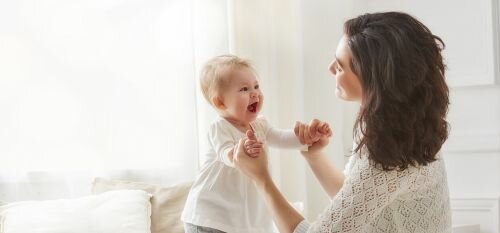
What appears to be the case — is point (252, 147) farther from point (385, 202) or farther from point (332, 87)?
point (332, 87)

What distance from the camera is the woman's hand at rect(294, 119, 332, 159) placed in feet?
6.19

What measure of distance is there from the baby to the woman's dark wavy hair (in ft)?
0.94

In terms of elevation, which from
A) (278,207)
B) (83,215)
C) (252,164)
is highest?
(252,164)

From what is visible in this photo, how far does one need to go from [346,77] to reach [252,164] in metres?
0.29

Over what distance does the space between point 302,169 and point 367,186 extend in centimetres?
136

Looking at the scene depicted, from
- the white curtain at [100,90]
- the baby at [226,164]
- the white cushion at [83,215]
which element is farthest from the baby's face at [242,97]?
the white curtain at [100,90]

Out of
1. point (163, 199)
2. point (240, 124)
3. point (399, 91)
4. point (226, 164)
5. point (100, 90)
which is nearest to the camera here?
point (399, 91)

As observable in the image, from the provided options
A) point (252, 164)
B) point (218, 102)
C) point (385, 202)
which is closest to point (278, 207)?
point (252, 164)

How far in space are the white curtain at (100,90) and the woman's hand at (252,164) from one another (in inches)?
45.0

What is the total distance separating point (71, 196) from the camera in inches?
112

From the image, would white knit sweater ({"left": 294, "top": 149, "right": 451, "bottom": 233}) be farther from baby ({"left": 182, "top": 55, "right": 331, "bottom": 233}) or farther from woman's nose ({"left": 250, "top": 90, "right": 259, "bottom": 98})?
woman's nose ({"left": 250, "top": 90, "right": 259, "bottom": 98})

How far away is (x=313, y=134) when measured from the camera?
6.23ft

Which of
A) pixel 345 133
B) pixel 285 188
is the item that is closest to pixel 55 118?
pixel 285 188

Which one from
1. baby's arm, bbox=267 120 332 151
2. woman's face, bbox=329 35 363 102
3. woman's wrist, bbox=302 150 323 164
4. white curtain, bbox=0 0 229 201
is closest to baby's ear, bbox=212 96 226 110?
baby's arm, bbox=267 120 332 151
